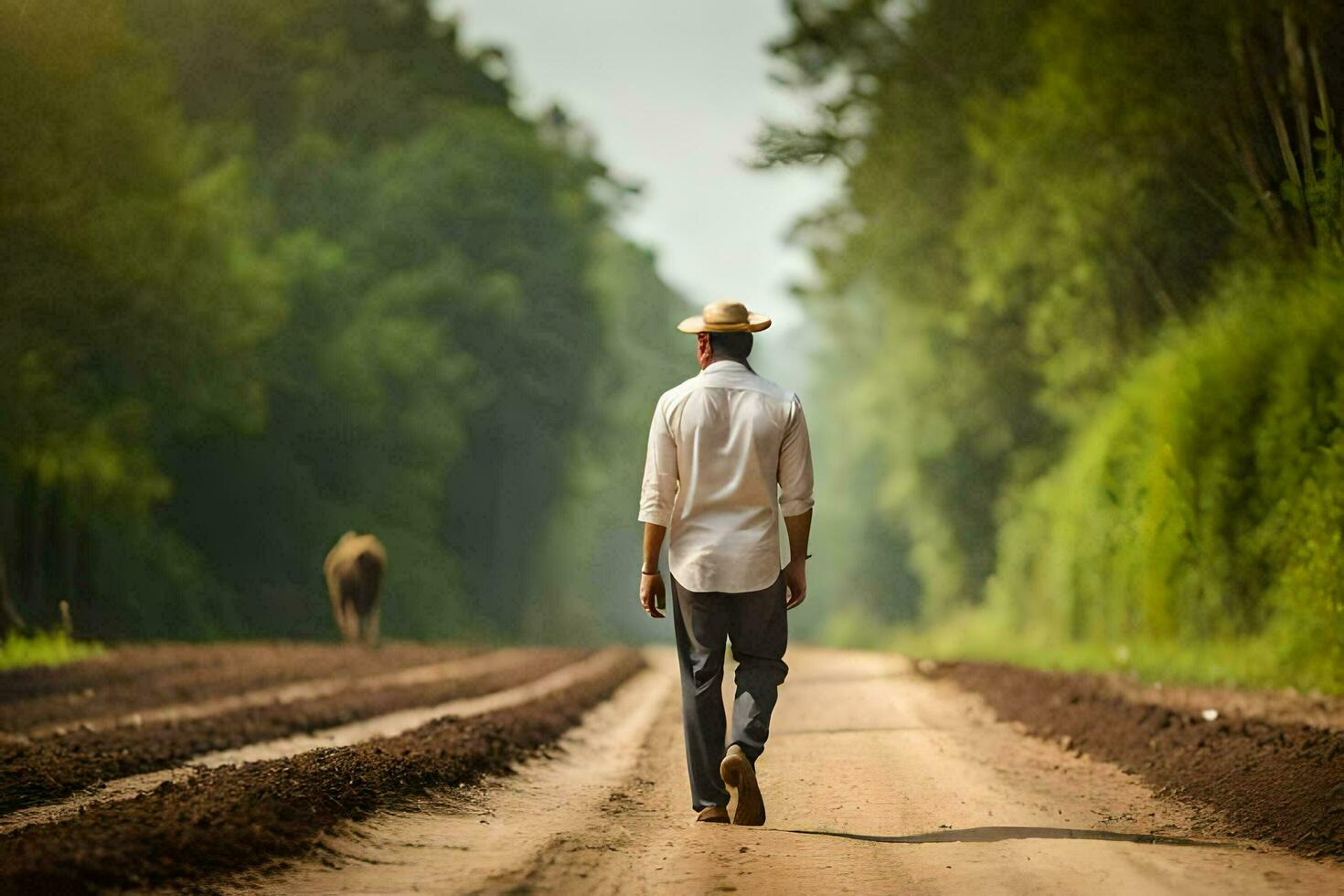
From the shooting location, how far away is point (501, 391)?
48656mm

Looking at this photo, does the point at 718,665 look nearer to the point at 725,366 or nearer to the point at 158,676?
the point at 725,366

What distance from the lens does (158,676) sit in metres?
19.2

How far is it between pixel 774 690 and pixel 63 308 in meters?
16.2

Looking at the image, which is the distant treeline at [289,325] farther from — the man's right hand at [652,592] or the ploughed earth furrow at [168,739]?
the man's right hand at [652,592]

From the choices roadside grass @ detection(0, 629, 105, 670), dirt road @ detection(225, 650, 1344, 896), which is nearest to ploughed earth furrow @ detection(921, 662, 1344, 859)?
dirt road @ detection(225, 650, 1344, 896)

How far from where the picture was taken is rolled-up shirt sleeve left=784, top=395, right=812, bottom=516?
782 cm

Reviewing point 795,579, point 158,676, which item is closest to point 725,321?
point 795,579

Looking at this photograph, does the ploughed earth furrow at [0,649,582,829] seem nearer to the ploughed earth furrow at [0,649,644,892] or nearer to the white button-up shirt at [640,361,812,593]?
the ploughed earth furrow at [0,649,644,892]

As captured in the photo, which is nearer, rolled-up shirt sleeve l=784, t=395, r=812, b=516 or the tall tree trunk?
rolled-up shirt sleeve l=784, t=395, r=812, b=516

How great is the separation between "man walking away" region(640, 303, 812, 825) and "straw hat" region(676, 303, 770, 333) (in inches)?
0.9

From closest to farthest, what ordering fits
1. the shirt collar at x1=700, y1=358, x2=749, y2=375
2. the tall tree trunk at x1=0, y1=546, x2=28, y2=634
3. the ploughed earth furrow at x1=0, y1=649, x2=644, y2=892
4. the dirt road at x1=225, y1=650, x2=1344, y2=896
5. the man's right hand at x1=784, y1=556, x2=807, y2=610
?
the ploughed earth furrow at x1=0, y1=649, x2=644, y2=892, the dirt road at x1=225, y1=650, x2=1344, y2=896, the man's right hand at x1=784, y1=556, x2=807, y2=610, the shirt collar at x1=700, y1=358, x2=749, y2=375, the tall tree trunk at x1=0, y1=546, x2=28, y2=634

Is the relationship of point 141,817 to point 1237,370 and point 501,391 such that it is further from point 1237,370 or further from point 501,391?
point 501,391

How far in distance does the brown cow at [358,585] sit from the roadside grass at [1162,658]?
34.1 feet

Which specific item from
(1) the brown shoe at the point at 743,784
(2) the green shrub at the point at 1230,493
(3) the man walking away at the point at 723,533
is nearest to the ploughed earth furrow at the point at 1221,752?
(2) the green shrub at the point at 1230,493
